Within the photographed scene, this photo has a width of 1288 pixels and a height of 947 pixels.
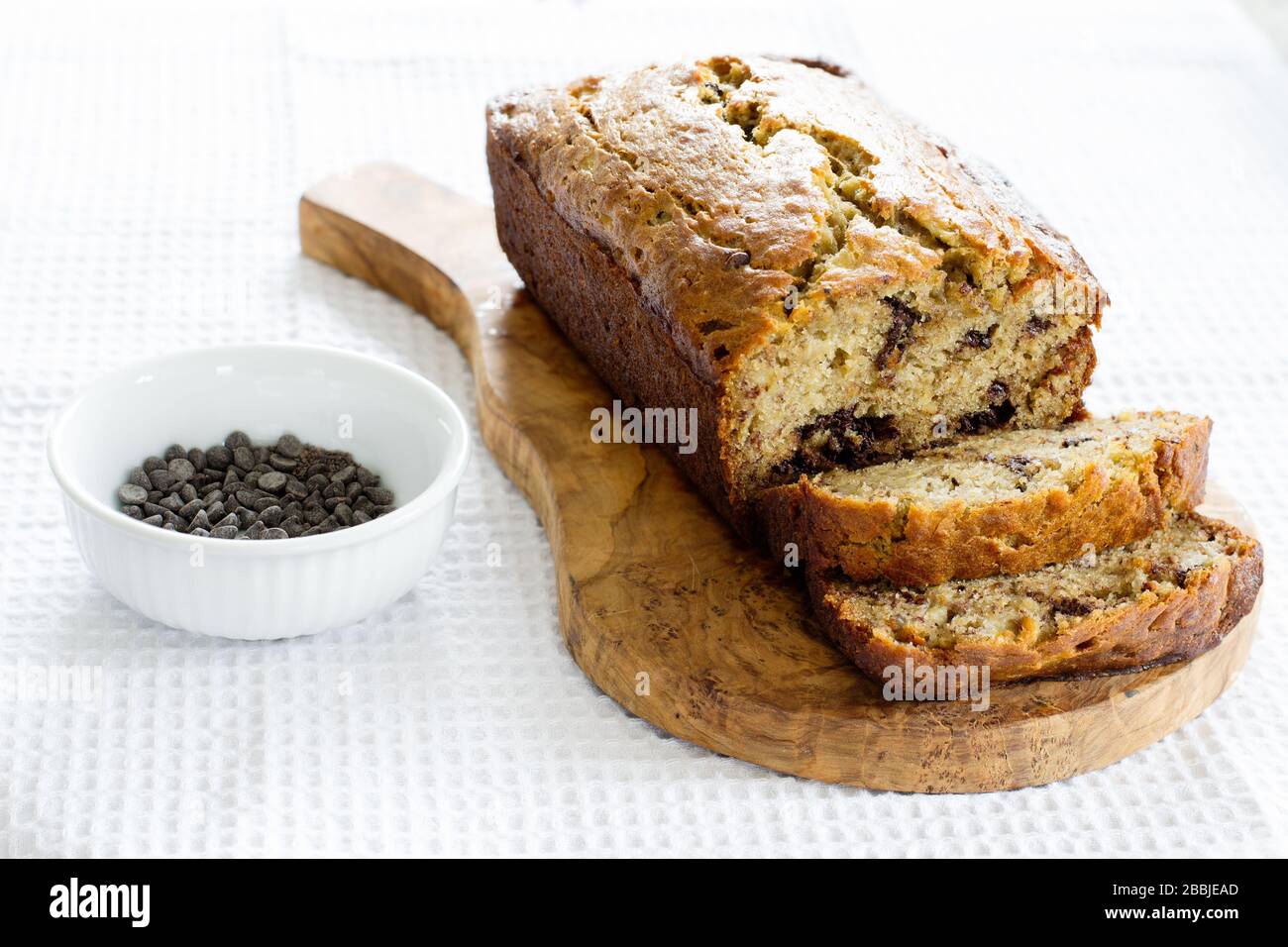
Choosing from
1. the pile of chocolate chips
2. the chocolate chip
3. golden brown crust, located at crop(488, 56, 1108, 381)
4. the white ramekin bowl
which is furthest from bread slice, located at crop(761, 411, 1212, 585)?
the chocolate chip

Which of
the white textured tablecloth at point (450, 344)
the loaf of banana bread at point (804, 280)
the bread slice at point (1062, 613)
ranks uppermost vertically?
the loaf of banana bread at point (804, 280)

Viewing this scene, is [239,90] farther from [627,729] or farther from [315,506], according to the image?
[627,729]

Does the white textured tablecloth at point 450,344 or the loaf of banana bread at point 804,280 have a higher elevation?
the loaf of banana bread at point 804,280

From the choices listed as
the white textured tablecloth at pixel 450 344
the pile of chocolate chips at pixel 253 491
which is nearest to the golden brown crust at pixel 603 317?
the white textured tablecloth at pixel 450 344

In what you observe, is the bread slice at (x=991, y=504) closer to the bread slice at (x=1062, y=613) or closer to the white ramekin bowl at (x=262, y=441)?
the bread slice at (x=1062, y=613)

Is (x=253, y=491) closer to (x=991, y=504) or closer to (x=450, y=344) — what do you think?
(x=450, y=344)

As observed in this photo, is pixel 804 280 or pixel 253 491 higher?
pixel 804 280

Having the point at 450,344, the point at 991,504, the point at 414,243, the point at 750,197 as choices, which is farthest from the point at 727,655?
the point at 414,243

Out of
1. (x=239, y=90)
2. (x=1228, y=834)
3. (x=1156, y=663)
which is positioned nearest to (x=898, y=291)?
(x=1156, y=663)
